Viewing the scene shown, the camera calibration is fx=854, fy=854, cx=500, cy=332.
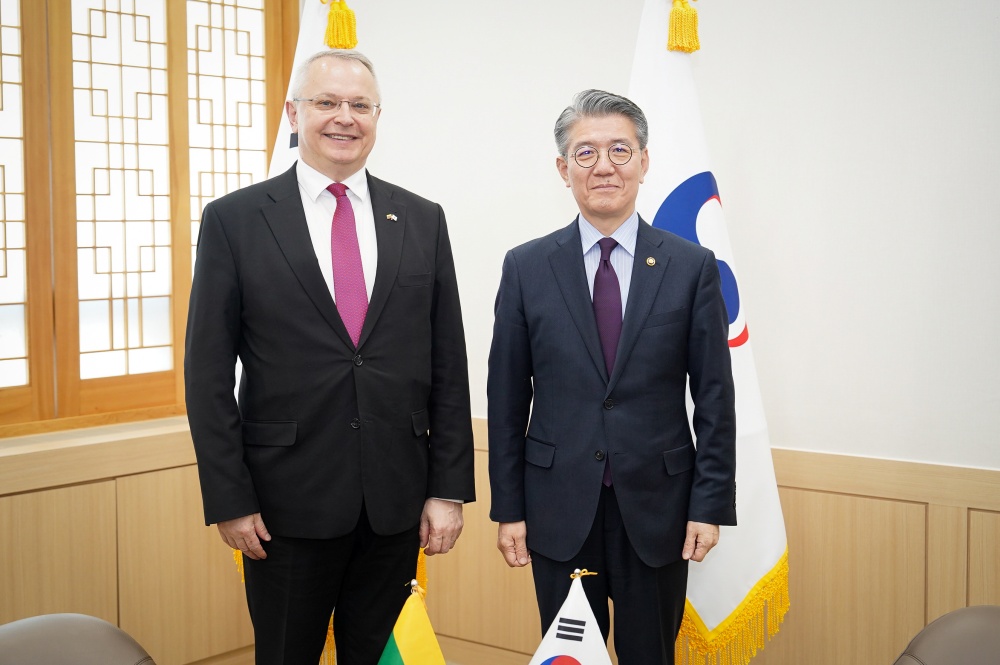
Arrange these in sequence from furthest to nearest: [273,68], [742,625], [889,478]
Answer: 1. [273,68]
2. [889,478]
3. [742,625]

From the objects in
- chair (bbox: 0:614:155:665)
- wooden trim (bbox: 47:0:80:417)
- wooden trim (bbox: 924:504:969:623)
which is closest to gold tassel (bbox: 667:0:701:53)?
wooden trim (bbox: 924:504:969:623)

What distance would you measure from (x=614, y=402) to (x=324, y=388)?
0.60 metres

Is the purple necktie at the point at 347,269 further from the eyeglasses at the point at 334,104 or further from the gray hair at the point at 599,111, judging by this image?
the gray hair at the point at 599,111

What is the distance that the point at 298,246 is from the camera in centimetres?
177

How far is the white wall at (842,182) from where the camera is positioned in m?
2.44

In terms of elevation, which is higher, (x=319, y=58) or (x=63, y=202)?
(x=319, y=58)

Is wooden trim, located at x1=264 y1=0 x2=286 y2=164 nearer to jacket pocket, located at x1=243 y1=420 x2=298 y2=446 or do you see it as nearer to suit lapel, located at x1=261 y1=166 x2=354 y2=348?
suit lapel, located at x1=261 y1=166 x2=354 y2=348

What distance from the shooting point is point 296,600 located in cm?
Result: 180

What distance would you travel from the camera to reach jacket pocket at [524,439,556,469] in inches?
70.6

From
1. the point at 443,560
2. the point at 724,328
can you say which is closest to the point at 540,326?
the point at 724,328

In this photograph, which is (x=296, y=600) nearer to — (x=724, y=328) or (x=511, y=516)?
(x=511, y=516)

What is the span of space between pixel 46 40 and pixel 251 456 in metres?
1.83

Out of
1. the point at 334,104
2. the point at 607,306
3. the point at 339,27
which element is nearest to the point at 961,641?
the point at 607,306

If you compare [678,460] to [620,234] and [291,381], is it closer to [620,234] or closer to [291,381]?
[620,234]
